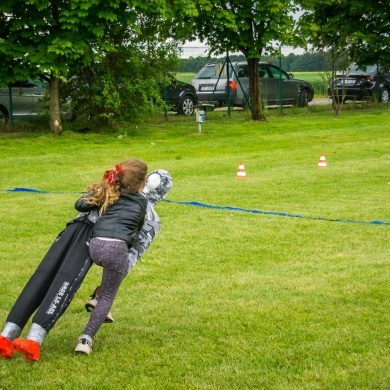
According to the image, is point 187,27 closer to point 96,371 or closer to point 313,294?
point 313,294

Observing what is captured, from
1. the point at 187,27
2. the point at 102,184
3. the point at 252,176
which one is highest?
the point at 187,27

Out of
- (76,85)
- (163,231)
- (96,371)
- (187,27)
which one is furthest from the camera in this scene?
(187,27)

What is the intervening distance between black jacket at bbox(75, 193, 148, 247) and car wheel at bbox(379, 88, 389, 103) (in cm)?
3004

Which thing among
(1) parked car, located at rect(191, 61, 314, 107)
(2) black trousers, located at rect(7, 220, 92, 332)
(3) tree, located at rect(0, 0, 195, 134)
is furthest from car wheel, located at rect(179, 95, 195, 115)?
(2) black trousers, located at rect(7, 220, 92, 332)

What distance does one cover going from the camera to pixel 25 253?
28.7ft

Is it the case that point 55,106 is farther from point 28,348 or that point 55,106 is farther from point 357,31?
point 28,348

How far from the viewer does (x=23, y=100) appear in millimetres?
23734

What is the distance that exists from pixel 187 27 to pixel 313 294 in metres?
19.2

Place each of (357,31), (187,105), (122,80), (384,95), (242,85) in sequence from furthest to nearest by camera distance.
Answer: (384,95) < (242,85) < (187,105) < (357,31) < (122,80)

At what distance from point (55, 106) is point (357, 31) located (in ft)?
39.6

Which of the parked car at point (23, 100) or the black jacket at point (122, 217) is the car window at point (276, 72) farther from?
the black jacket at point (122, 217)

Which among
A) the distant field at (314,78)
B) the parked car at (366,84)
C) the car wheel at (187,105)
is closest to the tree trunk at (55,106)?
the car wheel at (187,105)

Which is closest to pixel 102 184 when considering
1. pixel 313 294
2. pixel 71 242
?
pixel 71 242

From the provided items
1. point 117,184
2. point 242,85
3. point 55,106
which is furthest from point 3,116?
point 117,184
